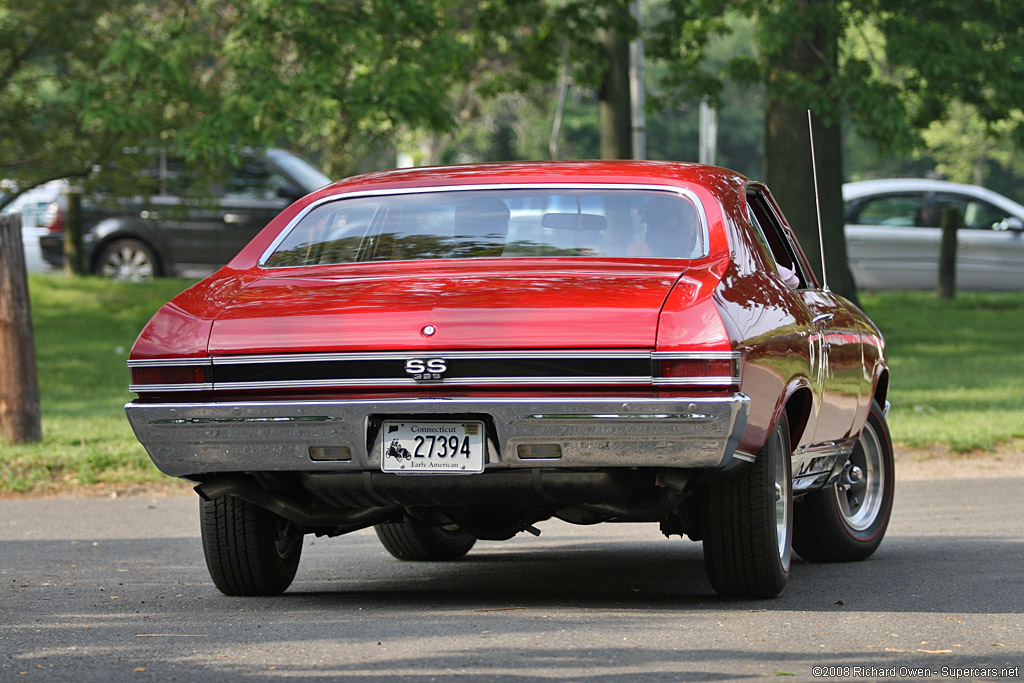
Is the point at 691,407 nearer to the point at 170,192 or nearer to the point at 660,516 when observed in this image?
the point at 660,516

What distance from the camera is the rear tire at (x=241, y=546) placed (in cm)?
596

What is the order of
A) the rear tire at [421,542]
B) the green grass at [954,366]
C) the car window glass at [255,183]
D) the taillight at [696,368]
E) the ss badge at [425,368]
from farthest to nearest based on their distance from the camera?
1. the car window glass at [255,183]
2. the green grass at [954,366]
3. the rear tire at [421,542]
4. the ss badge at [425,368]
5. the taillight at [696,368]

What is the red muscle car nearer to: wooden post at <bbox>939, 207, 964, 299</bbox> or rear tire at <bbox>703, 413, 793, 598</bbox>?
rear tire at <bbox>703, 413, 793, 598</bbox>

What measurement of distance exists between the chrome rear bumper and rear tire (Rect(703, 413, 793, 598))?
0.48 m

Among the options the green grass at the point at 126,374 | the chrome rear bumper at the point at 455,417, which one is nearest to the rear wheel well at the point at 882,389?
the chrome rear bumper at the point at 455,417

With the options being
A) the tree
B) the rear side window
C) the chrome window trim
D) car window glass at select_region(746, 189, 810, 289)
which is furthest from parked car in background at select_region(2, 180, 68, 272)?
car window glass at select_region(746, 189, 810, 289)

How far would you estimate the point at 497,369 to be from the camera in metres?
5.12

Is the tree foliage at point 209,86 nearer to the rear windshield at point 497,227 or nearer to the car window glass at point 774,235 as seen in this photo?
the car window glass at point 774,235

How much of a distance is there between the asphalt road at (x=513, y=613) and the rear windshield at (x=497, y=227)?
1.29m

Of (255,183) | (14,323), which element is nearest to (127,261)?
(255,183)

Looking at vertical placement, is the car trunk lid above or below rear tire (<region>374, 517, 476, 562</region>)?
above

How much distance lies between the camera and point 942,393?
1449 cm

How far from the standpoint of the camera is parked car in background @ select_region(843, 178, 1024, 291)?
79.3 feet

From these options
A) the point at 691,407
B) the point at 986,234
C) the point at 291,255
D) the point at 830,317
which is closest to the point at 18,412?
the point at 291,255
